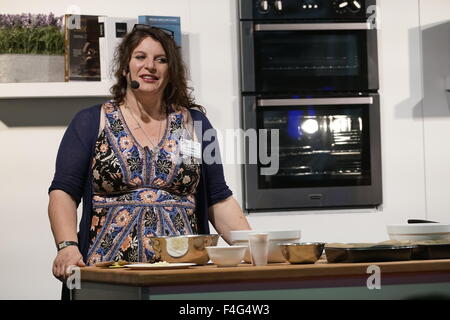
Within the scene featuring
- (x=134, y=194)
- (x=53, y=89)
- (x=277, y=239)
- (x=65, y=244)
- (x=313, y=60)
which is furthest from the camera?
(x=313, y=60)

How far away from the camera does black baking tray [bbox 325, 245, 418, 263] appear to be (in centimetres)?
199

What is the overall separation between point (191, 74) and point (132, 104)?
1.12 meters

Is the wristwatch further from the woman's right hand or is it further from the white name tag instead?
the white name tag

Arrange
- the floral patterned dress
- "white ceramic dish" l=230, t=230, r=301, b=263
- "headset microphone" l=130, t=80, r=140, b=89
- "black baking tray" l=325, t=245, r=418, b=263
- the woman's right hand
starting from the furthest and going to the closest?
"headset microphone" l=130, t=80, r=140, b=89, the floral patterned dress, the woman's right hand, "white ceramic dish" l=230, t=230, r=301, b=263, "black baking tray" l=325, t=245, r=418, b=263

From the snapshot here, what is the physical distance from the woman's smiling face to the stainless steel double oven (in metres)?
1.14

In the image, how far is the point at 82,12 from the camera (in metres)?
3.86

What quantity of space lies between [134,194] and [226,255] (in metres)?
0.80

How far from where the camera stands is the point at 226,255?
200cm

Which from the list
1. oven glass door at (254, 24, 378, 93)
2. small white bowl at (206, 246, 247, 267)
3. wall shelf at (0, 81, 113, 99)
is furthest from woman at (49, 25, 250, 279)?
oven glass door at (254, 24, 378, 93)

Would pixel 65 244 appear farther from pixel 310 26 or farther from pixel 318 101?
pixel 310 26

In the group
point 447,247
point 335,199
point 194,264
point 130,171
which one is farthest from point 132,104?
point 335,199

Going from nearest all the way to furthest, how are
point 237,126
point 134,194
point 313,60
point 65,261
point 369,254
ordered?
A: point 369,254 < point 65,261 < point 134,194 < point 237,126 < point 313,60

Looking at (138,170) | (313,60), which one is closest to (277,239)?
(138,170)

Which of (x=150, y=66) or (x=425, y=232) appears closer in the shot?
(x=425, y=232)
